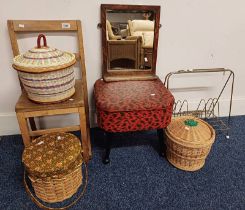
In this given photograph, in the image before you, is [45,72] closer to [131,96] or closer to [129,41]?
[131,96]

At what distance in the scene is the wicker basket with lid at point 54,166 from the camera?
1.10 meters

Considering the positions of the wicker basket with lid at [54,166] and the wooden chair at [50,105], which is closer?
the wicker basket with lid at [54,166]

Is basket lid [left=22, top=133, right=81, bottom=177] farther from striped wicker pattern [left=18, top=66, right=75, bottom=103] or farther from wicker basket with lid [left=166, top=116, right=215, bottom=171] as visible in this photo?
wicker basket with lid [left=166, top=116, right=215, bottom=171]

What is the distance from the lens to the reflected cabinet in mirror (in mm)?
1449

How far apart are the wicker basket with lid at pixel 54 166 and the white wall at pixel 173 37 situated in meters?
0.57

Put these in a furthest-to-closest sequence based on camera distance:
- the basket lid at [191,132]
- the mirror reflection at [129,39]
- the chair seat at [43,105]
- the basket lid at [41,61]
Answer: the mirror reflection at [129,39], the basket lid at [191,132], the chair seat at [43,105], the basket lid at [41,61]

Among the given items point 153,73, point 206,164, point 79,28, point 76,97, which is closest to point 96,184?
point 76,97

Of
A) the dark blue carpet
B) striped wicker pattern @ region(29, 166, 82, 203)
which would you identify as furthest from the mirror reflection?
striped wicker pattern @ region(29, 166, 82, 203)

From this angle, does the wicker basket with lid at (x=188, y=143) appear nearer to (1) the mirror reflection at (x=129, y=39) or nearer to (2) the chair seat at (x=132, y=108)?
(2) the chair seat at (x=132, y=108)

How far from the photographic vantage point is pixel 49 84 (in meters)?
1.15

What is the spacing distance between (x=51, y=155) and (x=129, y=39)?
3.04 ft

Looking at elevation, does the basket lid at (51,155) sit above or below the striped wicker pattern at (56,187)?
above

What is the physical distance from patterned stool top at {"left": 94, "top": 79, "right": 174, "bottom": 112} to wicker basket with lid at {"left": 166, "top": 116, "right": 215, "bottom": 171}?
0.24 metres

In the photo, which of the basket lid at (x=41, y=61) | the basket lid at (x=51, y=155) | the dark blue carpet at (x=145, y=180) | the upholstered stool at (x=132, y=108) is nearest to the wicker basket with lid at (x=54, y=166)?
the basket lid at (x=51, y=155)
